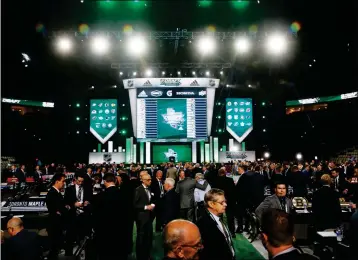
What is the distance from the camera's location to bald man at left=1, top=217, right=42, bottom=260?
4.43m

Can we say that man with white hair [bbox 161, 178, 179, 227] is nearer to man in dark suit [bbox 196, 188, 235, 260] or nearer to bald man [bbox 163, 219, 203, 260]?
man in dark suit [bbox 196, 188, 235, 260]

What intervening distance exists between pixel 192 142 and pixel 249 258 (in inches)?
787

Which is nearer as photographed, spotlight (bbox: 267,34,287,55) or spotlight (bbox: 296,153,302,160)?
spotlight (bbox: 267,34,287,55)

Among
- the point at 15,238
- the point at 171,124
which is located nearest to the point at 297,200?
the point at 15,238

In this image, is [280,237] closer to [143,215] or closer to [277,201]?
[277,201]

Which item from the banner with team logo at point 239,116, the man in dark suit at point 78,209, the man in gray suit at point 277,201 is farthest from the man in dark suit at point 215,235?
the banner with team logo at point 239,116

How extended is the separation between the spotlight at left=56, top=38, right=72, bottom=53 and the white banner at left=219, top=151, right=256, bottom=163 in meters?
14.3

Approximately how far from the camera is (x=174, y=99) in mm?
24703

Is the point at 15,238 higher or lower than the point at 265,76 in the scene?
lower

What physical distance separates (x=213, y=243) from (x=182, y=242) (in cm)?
130

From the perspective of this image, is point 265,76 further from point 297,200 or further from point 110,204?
point 110,204

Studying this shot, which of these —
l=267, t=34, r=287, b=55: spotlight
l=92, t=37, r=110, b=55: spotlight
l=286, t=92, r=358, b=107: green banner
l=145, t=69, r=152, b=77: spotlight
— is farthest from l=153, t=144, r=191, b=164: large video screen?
l=267, t=34, r=287, b=55: spotlight

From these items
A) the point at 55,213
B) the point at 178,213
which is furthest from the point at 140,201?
the point at 55,213

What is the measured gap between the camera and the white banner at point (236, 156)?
25.6 metres
